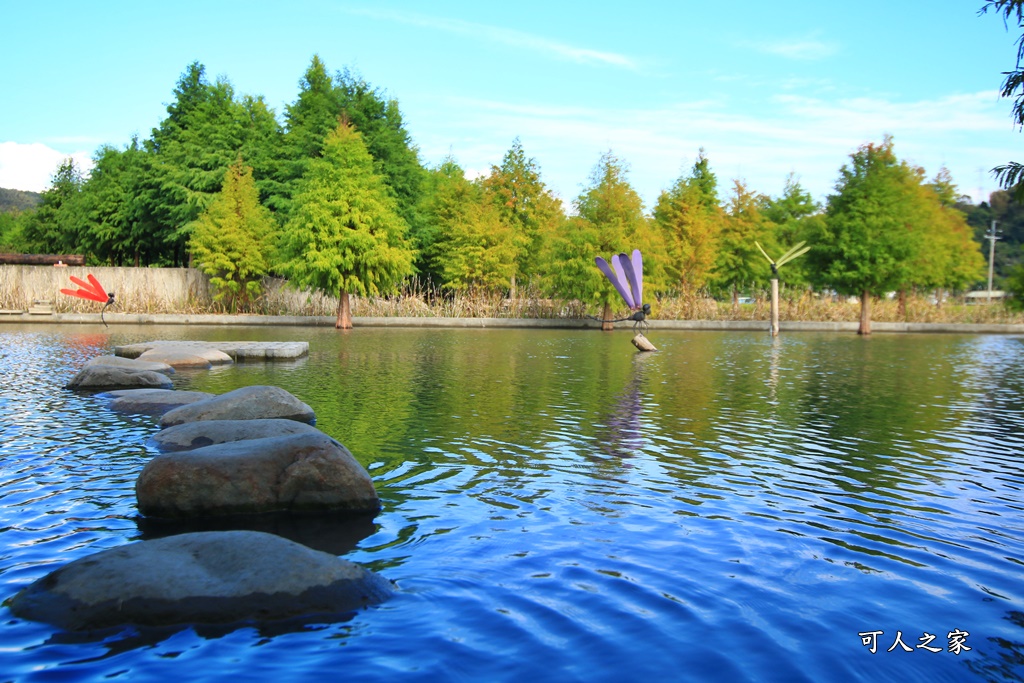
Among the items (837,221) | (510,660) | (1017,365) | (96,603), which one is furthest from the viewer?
(837,221)

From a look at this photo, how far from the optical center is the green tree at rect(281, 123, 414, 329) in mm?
33469

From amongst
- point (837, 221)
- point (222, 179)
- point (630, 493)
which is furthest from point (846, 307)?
point (630, 493)

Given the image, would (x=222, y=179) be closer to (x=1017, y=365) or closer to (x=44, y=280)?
(x=44, y=280)

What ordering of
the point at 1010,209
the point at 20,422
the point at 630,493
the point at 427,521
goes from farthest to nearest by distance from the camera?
the point at 1010,209 → the point at 20,422 → the point at 630,493 → the point at 427,521

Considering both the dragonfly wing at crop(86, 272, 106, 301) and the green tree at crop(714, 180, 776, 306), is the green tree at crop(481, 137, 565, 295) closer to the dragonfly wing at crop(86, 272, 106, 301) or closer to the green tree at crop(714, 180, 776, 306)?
the green tree at crop(714, 180, 776, 306)

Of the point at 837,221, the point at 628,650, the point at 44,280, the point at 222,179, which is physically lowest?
the point at 628,650

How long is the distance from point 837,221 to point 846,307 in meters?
8.26

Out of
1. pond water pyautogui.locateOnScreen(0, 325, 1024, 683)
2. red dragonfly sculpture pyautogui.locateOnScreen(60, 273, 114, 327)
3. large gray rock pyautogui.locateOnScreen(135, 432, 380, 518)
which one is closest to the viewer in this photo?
pond water pyautogui.locateOnScreen(0, 325, 1024, 683)

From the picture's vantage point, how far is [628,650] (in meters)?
4.20

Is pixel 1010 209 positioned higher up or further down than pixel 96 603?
higher up

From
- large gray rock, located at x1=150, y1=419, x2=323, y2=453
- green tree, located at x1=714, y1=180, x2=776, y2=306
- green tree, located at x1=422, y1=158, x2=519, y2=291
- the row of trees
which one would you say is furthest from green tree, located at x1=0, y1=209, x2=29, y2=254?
large gray rock, located at x1=150, y1=419, x2=323, y2=453

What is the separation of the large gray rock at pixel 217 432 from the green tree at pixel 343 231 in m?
24.6

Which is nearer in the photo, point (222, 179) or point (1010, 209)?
point (222, 179)

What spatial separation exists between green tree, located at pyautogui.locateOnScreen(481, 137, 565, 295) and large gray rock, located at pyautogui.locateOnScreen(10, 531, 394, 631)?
1569 inches
